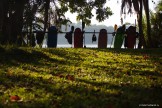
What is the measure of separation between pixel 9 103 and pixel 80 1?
81.6 ft

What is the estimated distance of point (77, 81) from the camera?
810 centimetres

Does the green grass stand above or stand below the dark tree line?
below

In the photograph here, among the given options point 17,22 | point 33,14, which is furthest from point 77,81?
point 33,14

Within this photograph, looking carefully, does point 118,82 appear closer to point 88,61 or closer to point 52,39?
point 88,61

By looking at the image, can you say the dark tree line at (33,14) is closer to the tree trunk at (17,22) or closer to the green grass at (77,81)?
the tree trunk at (17,22)

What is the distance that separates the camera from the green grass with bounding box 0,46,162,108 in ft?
20.2

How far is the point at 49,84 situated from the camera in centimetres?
766

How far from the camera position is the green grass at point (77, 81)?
615 centimetres

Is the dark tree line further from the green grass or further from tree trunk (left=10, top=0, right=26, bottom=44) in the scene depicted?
the green grass

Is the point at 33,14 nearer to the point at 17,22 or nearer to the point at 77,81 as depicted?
the point at 17,22

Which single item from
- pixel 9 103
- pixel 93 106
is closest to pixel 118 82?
pixel 93 106

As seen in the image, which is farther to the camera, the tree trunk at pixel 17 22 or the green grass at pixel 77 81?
the tree trunk at pixel 17 22

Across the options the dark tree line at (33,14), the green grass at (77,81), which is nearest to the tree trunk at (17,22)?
the dark tree line at (33,14)

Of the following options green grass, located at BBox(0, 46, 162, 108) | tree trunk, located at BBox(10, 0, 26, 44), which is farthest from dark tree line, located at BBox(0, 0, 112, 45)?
green grass, located at BBox(0, 46, 162, 108)
